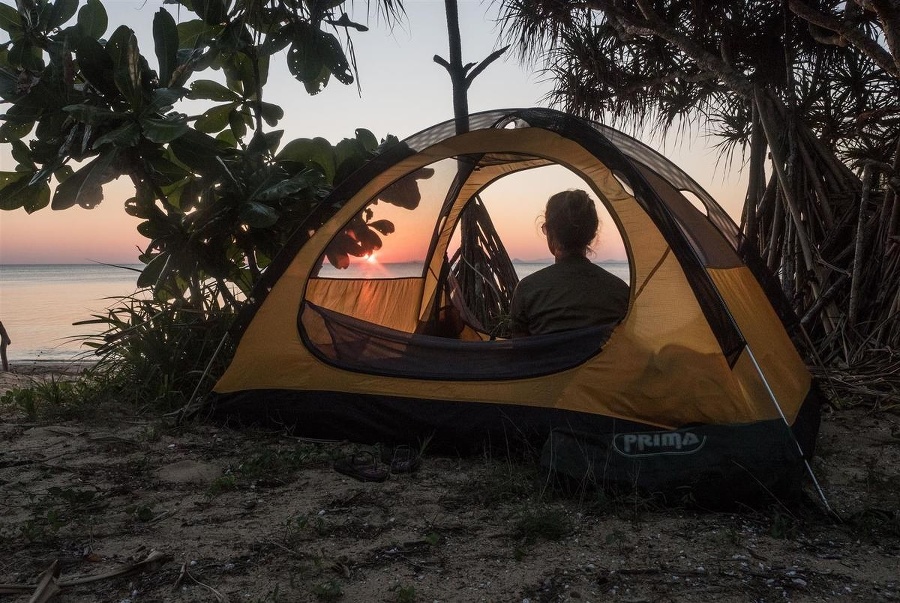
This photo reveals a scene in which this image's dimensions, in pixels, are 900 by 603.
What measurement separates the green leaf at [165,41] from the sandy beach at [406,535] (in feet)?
6.18

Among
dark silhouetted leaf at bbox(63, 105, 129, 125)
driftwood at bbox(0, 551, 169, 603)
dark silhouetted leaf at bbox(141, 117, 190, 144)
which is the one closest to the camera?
driftwood at bbox(0, 551, 169, 603)

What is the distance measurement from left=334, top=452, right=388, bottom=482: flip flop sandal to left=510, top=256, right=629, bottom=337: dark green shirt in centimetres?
86

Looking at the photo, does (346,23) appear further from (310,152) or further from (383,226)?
(383,226)

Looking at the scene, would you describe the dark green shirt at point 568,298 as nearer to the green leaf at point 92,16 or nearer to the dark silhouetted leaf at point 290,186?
the dark silhouetted leaf at point 290,186

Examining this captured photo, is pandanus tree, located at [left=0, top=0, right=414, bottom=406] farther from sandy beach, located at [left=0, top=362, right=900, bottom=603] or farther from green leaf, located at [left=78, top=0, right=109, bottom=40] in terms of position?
sandy beach, located at [left=0, top=362, right=900, bottom=603]

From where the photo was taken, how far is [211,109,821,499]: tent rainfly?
2.20 metres

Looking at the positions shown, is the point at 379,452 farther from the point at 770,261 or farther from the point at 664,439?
the point at 770,261

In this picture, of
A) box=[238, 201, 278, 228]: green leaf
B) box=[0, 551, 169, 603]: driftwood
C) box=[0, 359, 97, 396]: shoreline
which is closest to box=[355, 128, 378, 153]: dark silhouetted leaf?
box=[238, 201, 278, 228]: green leaf

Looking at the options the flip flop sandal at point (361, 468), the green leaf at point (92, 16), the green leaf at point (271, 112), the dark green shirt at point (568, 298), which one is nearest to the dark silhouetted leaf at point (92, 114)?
the green leaf at point (92, 16)

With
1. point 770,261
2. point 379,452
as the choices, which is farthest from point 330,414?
point 770,261

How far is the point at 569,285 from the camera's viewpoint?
9.31 ft

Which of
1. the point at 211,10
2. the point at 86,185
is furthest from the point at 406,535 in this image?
the point at 211,10

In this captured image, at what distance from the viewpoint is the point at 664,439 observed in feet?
7.18

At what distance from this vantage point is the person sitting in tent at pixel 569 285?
2785 millimetres
